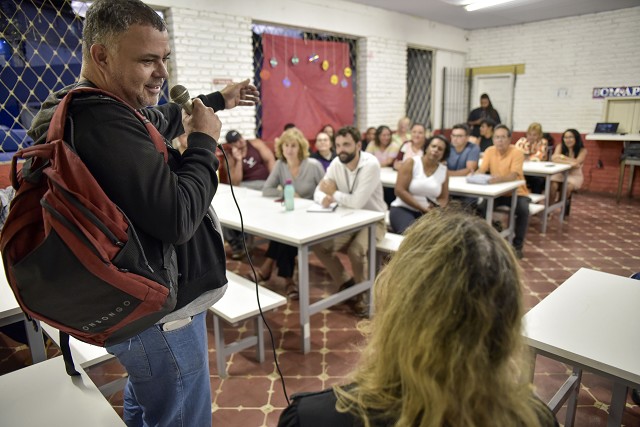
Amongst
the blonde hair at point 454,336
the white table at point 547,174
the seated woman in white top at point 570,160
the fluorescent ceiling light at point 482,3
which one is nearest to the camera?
the blonde hair at point 454,336

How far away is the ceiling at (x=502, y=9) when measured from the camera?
21.1 feet

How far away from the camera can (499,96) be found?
8.48 metres

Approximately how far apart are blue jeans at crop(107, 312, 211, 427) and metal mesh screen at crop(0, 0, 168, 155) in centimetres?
380

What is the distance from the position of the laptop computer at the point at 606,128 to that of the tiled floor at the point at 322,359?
→ 117 inches

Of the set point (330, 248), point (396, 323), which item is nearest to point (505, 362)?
point (396, 323)

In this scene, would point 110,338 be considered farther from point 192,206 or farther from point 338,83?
point 338,83

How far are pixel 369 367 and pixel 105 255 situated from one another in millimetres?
552

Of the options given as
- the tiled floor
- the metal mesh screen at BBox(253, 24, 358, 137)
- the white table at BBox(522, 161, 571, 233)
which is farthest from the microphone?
the metal mesh screen at BBox(253, 24, 358, 137)

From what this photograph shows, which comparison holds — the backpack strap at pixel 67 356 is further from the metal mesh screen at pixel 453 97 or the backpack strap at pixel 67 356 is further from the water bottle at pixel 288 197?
the metal mesh screen at pixel 453 97

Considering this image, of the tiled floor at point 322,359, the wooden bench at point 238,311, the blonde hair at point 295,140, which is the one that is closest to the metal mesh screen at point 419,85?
the tiled floor at point 322,359

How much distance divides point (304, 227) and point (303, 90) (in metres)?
4.01

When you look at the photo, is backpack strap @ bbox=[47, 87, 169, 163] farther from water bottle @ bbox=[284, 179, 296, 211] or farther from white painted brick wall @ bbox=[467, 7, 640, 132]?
white painted brick wall @ bbox=[467, 7, 640, 132]

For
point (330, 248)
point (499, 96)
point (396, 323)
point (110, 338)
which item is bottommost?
point (330, 248)

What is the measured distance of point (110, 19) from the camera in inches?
36.1
